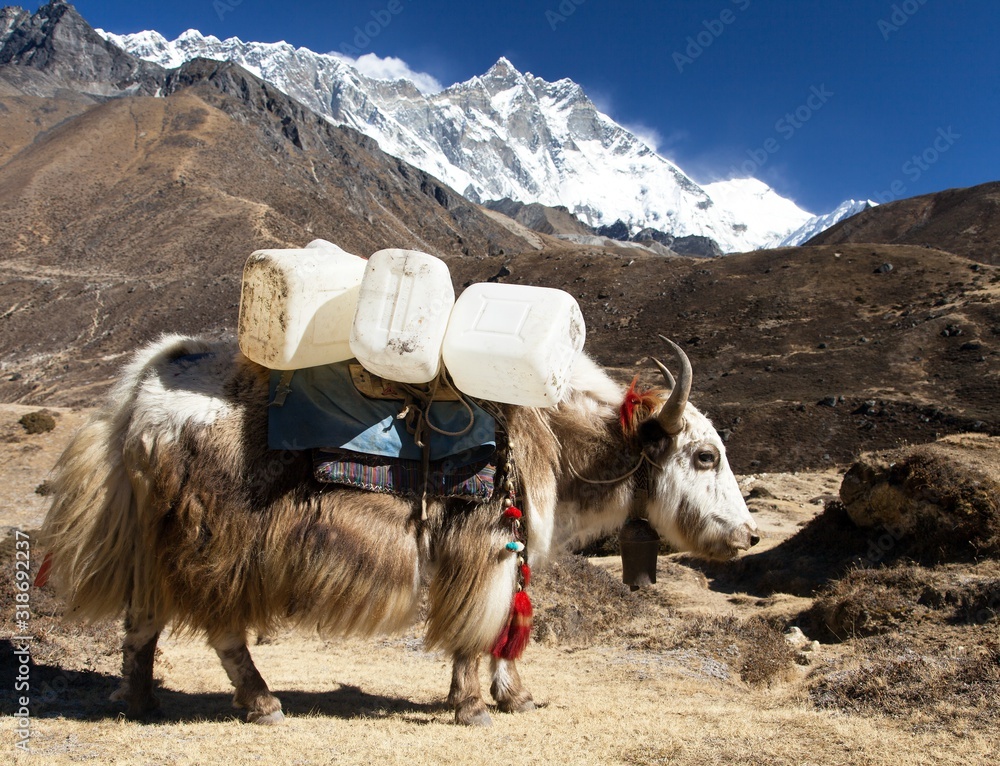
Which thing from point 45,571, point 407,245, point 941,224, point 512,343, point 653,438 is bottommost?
point 45,571

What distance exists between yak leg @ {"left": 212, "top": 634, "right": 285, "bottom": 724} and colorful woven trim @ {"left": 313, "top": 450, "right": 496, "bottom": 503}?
95 centimetres

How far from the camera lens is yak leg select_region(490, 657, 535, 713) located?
157 inches

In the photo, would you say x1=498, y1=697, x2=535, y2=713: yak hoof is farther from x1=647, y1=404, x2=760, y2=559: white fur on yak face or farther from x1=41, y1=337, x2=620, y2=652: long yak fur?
x1=647, y1=404, x2=760, y2=559: white fur on yak face

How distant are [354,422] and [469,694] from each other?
1477 millimetres

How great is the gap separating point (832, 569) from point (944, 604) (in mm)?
2943

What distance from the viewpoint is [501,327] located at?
335 centimetres

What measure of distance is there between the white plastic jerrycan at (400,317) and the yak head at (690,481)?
128 centimetres

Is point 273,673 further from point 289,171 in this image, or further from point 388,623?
point 289,171

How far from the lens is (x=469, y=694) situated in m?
3.78

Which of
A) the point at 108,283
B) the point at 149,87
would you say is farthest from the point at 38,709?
the point at 149,87

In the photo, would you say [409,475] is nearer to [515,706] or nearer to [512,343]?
[512,343]

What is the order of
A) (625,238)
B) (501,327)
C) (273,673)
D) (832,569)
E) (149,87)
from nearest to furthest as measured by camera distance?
(501,327) < (273,673) < (832,569) < (149,87) < (625,238)

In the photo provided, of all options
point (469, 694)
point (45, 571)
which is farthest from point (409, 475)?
point (45, 571)

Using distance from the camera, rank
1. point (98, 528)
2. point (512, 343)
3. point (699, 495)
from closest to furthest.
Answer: point (512, 343), point (98, 528), point (699, 495)
